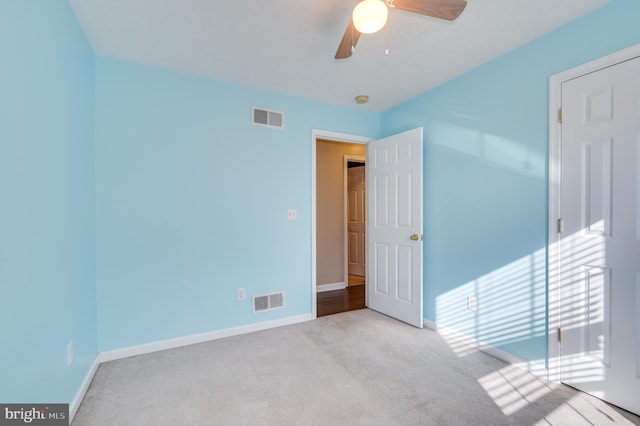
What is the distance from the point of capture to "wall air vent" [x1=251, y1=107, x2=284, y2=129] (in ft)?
9.84

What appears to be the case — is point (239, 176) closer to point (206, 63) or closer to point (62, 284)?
point (206, 63)

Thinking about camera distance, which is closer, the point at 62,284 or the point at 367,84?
A: the point at 62,284

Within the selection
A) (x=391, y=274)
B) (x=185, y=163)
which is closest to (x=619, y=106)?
(x=391, y=274)

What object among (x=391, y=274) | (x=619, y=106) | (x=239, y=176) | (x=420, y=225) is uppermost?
(x=619, y=106)

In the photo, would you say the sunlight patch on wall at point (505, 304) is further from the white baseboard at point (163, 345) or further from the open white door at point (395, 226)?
the white baseboard at point (163, 345)

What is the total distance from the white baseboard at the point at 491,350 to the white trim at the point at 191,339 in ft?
4.61

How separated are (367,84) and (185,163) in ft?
6.44

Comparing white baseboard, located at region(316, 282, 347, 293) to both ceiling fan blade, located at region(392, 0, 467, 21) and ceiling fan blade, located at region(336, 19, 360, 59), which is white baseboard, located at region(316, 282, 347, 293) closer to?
ceiling fan blade, located at region(336, 19, 360, 59)

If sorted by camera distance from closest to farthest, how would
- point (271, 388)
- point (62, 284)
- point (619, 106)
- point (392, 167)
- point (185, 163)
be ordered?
point (62, 284) < point (619, 106) < point (271, 388) < point (185, 163) < point (392, 167)

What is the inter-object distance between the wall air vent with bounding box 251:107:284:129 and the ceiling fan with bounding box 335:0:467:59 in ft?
5.12

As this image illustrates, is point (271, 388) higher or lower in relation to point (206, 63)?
lower

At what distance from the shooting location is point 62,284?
1.64m
